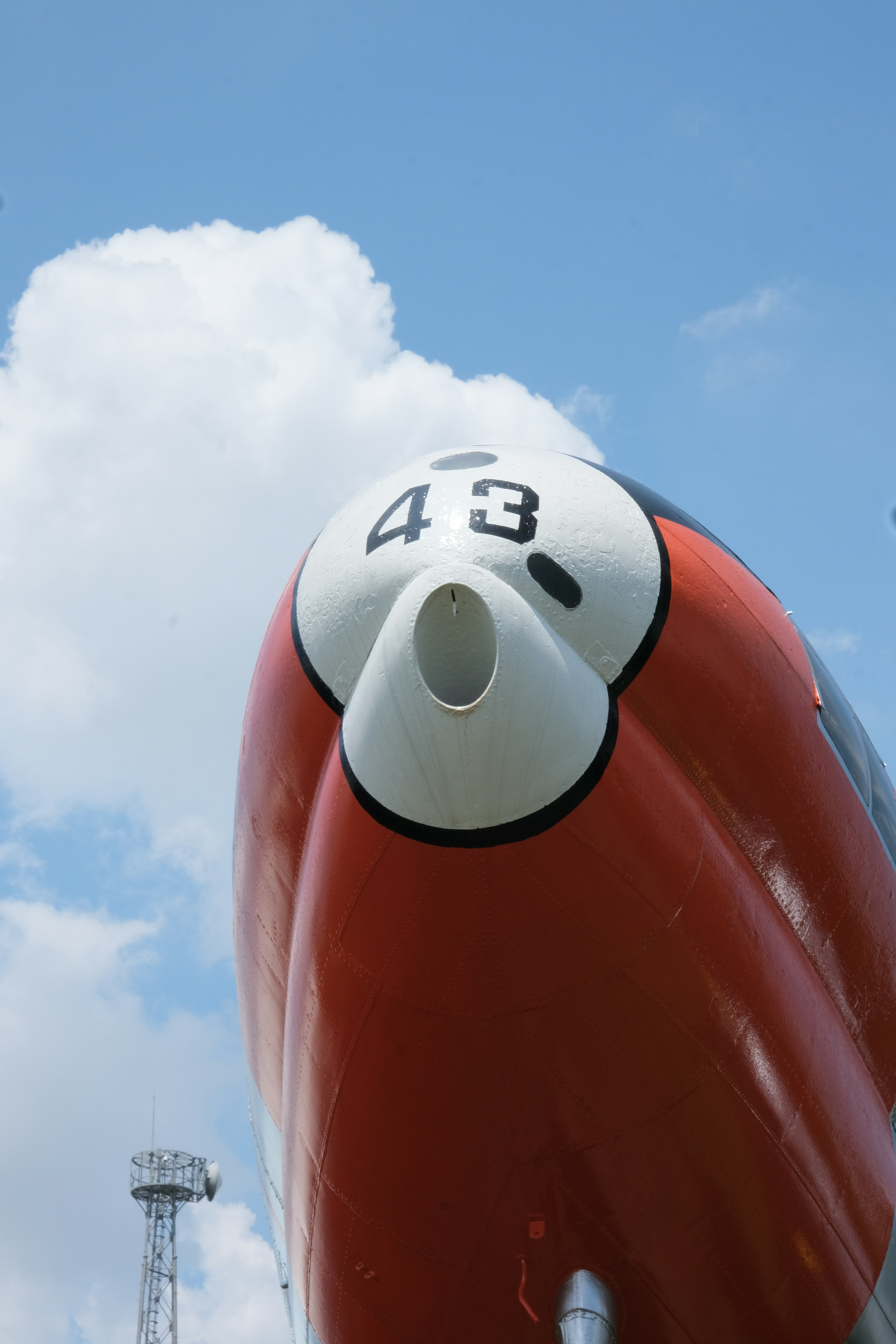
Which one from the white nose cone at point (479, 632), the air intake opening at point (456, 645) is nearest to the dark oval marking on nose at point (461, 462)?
the white nose cone at point (479, 632)

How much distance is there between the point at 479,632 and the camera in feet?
18.0

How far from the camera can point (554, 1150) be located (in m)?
6.02

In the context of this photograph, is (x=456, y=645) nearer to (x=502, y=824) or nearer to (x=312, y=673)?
(x=502, y=824)

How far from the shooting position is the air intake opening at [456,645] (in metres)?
5.42

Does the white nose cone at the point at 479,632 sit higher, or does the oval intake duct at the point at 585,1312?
the white nose cone at the point at 479,632

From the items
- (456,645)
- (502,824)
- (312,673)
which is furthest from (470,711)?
(312,673)

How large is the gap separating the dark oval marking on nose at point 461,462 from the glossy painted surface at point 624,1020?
1099 millimetres

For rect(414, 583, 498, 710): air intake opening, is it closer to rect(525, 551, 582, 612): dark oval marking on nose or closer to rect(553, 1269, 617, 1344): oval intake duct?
rect(525, 551, 582, 612): dark oval marking on nose

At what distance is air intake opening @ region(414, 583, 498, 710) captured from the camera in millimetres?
5418

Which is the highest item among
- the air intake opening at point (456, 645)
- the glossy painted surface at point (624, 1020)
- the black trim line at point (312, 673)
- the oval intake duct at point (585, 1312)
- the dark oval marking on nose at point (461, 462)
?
the dark oval marking on nose at point (461, 462)

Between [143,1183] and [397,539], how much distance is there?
1664 inches

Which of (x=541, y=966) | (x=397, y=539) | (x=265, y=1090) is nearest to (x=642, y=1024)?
(x=541, y=966)

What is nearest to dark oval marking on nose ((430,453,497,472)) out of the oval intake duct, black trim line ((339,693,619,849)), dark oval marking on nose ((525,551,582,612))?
dark oval marking on nose ((525,551,582,612))

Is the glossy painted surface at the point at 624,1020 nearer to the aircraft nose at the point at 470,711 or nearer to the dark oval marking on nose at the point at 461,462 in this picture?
the aircraft nose at the point at 470,711
